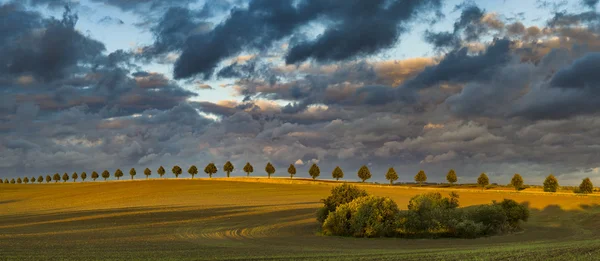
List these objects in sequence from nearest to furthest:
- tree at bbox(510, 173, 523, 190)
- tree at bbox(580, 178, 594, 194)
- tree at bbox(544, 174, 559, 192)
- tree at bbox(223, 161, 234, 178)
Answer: tree at bbox(580, 178, 594, 194) < tree at bbox(544, 174, 559, 192) < tree at bbox(510, 173, 523, 190) < tree at bbox(223, 161, 234, 178)

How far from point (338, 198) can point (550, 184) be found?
75.7 meters

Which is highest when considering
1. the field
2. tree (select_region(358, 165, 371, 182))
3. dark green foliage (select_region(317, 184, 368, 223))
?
tree (select_region(358, 165, 371, 182))

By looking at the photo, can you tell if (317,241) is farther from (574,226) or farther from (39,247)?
(574,226)

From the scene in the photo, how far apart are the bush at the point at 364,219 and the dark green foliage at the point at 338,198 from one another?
9.84ft

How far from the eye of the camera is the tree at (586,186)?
105875mm

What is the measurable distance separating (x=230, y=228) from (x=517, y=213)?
28470mm

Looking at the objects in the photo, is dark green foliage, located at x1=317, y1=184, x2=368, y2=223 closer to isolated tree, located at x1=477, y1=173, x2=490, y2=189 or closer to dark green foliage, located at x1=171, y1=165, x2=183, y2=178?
isolated tree, located at x1=477, y1=173, x2=490, y2=189

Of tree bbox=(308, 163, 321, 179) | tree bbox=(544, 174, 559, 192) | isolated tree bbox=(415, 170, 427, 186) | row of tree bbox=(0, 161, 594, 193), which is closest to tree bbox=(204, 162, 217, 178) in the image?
row of tree bbox=(0, 161, 594, 193)

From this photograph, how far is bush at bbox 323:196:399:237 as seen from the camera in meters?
45.9

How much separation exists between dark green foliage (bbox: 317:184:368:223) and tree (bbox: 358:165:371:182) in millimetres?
89484

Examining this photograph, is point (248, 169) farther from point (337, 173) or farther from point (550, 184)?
point (550, 184)

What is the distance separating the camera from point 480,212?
4809cm

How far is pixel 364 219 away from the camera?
46.3m

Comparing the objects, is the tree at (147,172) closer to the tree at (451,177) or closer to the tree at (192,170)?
A: the tree at (192,170)
